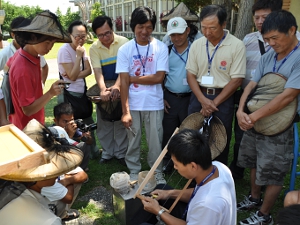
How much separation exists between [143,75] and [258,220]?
1978 millimetres

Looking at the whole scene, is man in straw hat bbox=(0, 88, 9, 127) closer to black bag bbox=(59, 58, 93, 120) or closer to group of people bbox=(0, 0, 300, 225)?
group of people bbox=(0, 0, 300, 225)

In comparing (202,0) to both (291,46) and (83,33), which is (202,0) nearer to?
(83,33)

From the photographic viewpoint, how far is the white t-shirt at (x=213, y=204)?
188 centimetres

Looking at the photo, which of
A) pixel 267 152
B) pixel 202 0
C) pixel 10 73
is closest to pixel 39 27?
pixel 10 73

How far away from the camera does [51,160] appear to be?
204 cm

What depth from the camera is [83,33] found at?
3992 mm

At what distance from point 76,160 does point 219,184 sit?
1.01m

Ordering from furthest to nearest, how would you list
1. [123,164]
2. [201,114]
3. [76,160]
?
[123,164], [201,114], [76,160]

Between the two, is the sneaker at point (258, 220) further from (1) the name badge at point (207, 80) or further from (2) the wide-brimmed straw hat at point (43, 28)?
(2) the wide-brimmed straw hat at point (43, 28)

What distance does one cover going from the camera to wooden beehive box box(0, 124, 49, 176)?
4.63 ft

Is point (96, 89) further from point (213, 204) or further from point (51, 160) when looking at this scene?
point (213, 204)

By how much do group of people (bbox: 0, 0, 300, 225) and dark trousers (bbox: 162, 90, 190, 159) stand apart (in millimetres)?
13

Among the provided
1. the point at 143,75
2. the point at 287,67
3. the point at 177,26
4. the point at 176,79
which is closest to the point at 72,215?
the point at 143,75

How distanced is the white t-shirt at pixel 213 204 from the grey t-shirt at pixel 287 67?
3.59 ft
